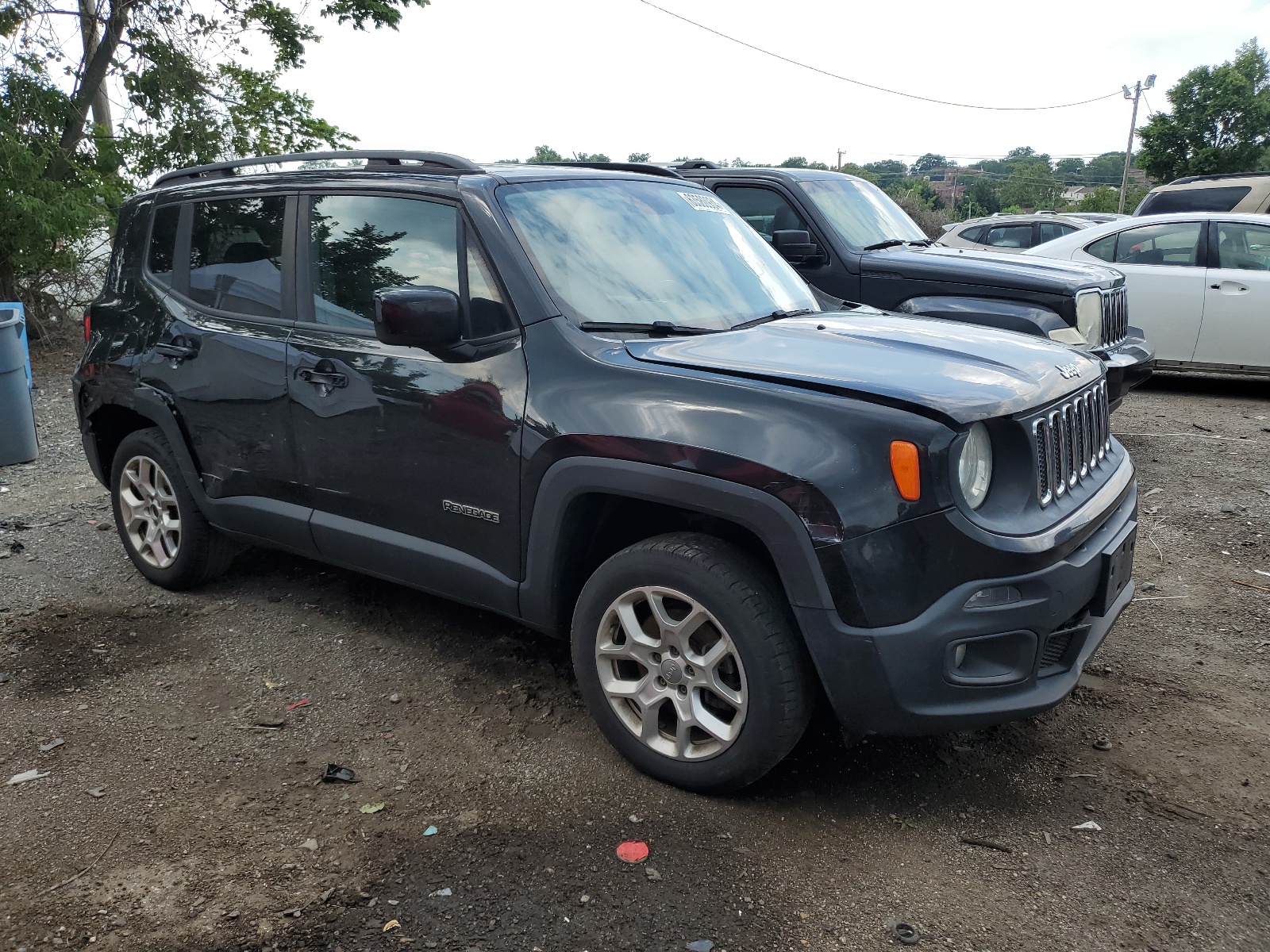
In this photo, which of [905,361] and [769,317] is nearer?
[905,361]

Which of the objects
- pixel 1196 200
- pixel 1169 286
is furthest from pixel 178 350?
pixel 1196 200

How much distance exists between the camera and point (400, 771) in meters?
3.39

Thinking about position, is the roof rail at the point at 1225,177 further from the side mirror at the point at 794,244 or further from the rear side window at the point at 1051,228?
the side mirror at the point at 794,244

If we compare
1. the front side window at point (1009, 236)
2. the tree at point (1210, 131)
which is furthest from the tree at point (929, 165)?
the front side window at point (1009, 236)

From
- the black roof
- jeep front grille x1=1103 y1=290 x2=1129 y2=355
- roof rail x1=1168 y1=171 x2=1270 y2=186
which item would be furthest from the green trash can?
roof rail x1=1168 y1=171 x2=1270 y2=186

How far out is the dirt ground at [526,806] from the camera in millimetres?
2643

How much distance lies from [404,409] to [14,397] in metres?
5.48

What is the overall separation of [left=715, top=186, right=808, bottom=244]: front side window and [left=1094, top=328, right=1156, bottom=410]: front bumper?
2.13 metres

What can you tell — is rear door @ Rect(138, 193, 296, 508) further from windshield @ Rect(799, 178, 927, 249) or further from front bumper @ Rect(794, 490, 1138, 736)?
windshield @ Rect(799, 178, 927, 249)

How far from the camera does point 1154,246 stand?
9398 mm

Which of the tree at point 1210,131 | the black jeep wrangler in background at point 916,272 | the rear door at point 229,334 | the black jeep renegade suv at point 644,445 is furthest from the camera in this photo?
the tree at point 1210,131

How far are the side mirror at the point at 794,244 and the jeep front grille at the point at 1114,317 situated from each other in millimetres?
1961

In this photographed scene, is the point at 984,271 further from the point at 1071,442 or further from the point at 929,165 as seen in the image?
the point at 929,165

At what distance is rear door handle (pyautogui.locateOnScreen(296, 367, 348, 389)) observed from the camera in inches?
151
